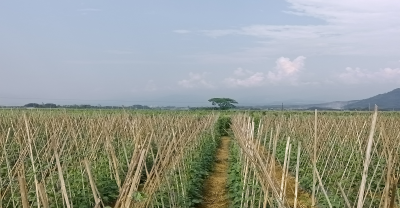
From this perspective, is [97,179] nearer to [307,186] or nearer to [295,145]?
[307,186]

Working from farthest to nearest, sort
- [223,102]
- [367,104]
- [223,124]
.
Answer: [223,102], [223,124], [367,104]

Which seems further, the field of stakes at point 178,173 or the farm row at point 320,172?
the field of stakes at point 178,173

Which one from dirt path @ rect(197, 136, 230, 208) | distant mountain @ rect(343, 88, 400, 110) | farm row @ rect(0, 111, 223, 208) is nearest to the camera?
farm row @ rect(0, 111, 223, 208)

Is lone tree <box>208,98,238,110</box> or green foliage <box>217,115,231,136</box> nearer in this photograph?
green foliage <box>217,115,231,136</box>

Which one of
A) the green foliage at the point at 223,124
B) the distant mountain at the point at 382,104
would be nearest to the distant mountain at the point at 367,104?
the distant mountain at the point at 382,104

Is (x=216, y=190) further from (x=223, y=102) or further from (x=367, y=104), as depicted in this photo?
(x=223, y=102)

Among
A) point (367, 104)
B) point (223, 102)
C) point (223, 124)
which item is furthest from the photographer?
point (223, 102)

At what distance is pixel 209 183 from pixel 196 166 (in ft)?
1.48

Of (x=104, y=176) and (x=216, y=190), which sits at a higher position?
(x=104, y=176)

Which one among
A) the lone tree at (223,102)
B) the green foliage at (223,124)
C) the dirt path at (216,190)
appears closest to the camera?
the dirt path at (216,190)

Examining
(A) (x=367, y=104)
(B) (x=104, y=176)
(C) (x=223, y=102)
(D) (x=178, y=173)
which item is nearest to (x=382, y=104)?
(A) (x=367, y=104)

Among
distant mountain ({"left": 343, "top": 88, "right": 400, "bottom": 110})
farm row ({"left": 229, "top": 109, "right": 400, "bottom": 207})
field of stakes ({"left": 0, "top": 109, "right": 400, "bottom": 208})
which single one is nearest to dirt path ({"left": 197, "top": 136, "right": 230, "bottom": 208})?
field of stakes ({"left": 0, "top": 109, "right": 400, "bottom": 208})

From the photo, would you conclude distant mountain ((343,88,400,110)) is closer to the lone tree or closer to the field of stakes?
the field of stakes

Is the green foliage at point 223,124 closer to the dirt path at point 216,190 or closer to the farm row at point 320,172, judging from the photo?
the farm row at point 320,172
